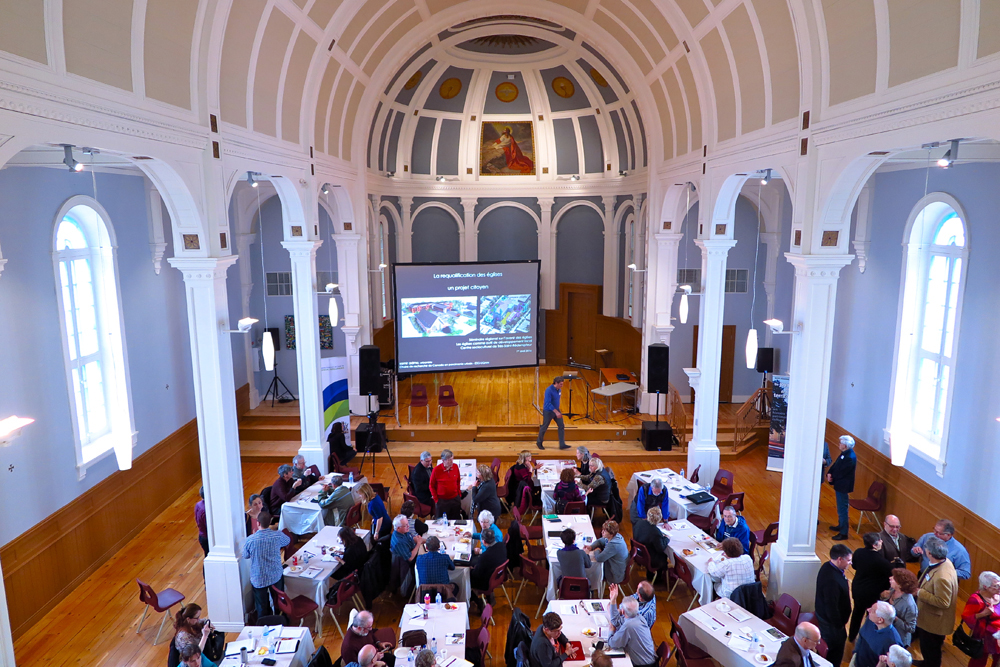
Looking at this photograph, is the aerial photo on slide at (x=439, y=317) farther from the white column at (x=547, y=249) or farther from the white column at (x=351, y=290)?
the white column at (x=547, y=249)

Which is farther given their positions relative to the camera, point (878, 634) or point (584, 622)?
point (584, 622)

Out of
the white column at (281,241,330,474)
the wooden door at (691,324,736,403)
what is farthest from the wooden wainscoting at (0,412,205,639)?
the wooden door at (691,324,736,403)

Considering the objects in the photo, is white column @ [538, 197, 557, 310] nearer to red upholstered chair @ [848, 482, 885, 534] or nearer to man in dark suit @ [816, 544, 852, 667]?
red upholstered chair @ [848, 482, 885, 534]

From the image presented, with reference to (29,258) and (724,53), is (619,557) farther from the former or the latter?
(29,258)

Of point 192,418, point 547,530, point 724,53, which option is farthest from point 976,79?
point 192,418

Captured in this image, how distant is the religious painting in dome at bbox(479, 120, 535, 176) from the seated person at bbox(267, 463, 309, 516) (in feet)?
39.7

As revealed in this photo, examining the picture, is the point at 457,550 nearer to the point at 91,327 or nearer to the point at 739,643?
the point at 739,643

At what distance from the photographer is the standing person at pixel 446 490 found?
9859 mm

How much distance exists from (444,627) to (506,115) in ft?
50.6

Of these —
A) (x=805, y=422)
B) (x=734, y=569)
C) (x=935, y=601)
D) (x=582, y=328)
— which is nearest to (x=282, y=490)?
(x=734, y=569)

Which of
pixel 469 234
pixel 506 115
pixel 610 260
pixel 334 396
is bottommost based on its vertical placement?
pixel 334 396

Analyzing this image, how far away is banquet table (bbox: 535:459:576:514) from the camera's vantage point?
10.1 meters

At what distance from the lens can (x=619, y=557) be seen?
26.0ft

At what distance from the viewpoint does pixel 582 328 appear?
20.0 metres
